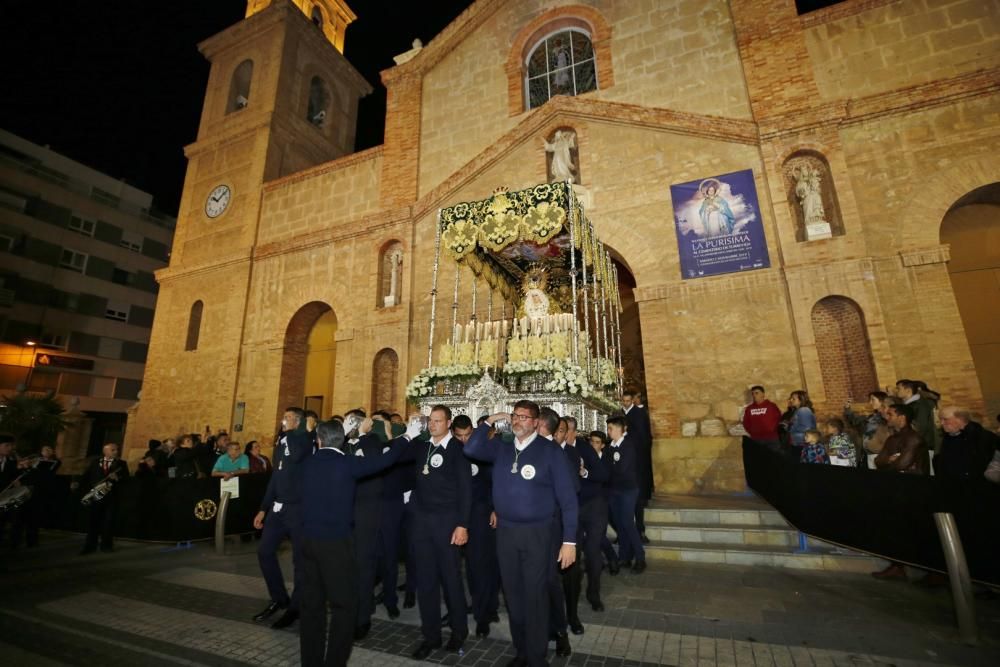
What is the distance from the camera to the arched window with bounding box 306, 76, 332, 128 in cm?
1975

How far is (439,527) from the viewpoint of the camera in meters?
3.97

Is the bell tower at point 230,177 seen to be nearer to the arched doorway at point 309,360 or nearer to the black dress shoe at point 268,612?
the arched doorway at point 309,360

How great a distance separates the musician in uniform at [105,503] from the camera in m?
7.63

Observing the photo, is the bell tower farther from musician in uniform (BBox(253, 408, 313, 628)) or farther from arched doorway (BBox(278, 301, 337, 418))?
musician in uniform (BBox(253, 408, 313, 628))

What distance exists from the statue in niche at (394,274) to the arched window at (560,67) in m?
5.86

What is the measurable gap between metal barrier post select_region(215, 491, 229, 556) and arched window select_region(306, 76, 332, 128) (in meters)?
16.6

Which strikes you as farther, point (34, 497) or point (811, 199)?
point (811, 199)

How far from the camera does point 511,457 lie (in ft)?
12.0

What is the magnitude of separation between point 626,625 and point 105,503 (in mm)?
8236

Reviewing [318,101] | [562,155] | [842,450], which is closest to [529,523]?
[842,450]

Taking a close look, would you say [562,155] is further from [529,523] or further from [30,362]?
[30,362]

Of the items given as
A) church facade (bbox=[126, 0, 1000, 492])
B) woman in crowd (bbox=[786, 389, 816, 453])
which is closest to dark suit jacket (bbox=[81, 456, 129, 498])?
church facade (bbox=[126, 0, 1000, 492])

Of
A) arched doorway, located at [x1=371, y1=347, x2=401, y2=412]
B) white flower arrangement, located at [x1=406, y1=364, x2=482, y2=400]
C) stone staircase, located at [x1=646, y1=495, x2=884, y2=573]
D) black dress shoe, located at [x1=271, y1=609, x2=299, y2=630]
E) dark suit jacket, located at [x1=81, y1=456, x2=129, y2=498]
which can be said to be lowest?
black dress shoe, located at [x1=271, y1=609, x2=299, y2=630]

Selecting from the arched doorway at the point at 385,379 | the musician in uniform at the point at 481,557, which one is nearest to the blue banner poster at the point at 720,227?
the arched doorway at the point at 385,379
